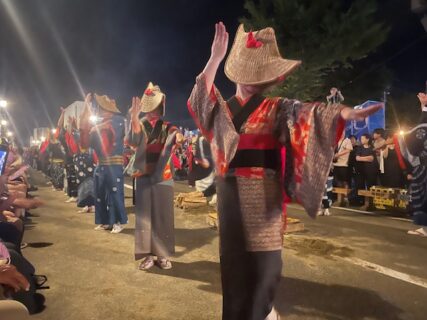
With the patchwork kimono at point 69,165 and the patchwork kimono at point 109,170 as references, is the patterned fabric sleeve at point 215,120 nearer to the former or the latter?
the patchwork kimono at point 109,170

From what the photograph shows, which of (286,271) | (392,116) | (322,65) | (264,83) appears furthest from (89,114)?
(392,116)

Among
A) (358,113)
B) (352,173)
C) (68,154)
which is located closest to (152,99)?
(358,113)

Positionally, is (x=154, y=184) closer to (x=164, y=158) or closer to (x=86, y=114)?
(x=164, y=158)

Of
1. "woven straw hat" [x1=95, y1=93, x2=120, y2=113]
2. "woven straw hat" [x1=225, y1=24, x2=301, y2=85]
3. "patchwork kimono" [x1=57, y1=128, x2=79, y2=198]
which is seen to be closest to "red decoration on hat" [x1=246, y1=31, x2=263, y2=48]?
"woven straw hat" [x1=225, y1=24, x2=301, y2=85]

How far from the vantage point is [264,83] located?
7.83ft

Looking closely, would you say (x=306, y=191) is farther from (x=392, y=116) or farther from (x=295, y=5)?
(x=392, y=116)

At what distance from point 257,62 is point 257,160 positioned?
62 centimetres

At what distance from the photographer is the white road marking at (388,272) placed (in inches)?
164

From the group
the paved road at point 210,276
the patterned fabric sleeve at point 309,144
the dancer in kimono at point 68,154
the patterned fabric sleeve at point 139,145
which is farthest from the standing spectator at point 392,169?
the dancer in kimono at point 68,154

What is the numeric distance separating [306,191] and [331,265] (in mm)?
2759

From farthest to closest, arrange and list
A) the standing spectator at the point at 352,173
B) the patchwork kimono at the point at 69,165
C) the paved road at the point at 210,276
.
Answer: the patchwork kimono at the point at 69,165
the standing spectator at the point at 352,173
the paved road at the point at 210,276

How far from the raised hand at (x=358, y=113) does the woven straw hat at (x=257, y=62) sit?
16.3 inches

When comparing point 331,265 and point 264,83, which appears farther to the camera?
point 331,265

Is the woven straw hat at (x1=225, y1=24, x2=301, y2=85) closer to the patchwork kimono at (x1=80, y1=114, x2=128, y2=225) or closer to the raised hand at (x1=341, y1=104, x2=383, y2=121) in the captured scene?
the raised hand at (x1=341, y1=104, x2=383, y2=121)
